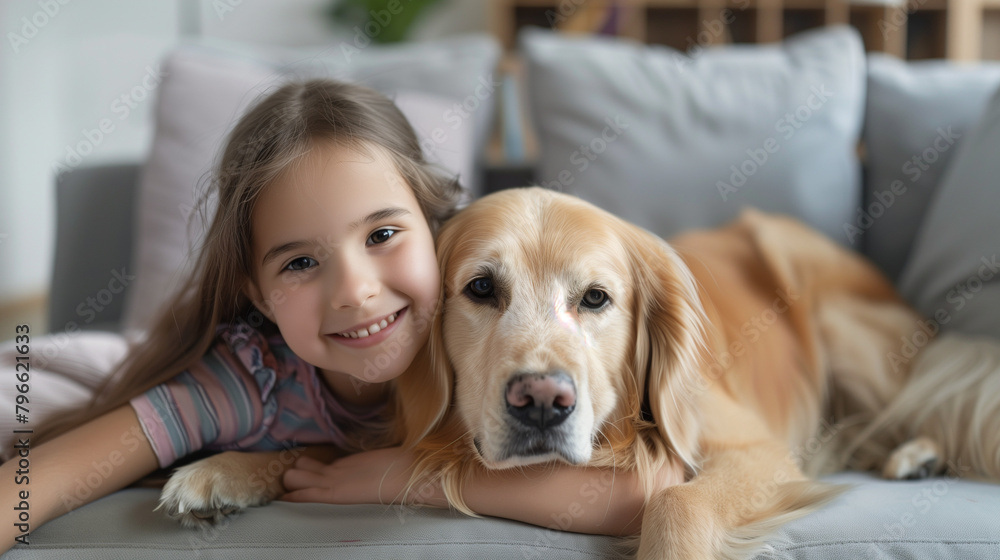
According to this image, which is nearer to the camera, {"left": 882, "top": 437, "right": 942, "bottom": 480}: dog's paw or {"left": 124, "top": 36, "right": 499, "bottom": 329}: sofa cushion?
{"left": 882, "top": 437, "right": 942, "bottom": 480}: dog's paw

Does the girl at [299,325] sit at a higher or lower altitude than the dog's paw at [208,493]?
higher

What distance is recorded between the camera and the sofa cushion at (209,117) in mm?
2020

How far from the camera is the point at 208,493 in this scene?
45.8 inches

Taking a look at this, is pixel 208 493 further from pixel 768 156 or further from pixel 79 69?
pixel 79 69

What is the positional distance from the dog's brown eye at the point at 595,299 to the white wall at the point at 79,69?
161 inches

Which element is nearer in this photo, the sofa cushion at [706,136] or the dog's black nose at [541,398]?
the dog's black nose at [541,398]

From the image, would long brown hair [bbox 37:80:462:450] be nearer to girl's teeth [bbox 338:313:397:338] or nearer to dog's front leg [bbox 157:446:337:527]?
girl's teeth [bbox 338:313:397:338]

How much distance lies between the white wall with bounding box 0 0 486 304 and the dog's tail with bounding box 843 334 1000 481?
4394mm

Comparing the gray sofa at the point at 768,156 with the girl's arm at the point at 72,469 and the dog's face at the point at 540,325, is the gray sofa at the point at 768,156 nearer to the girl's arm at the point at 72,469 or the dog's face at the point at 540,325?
the dog's face at the point at 540,325

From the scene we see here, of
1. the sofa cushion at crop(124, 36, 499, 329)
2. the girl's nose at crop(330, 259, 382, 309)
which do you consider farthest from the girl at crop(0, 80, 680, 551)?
the sofa cushion at crop(124, 36, 499, 329)

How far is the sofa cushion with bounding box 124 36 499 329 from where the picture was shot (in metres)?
2.02

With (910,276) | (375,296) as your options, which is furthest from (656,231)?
(375,296)

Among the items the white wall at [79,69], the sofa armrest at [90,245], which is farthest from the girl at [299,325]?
the white wall at [79,69]

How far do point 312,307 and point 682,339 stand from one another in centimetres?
67
